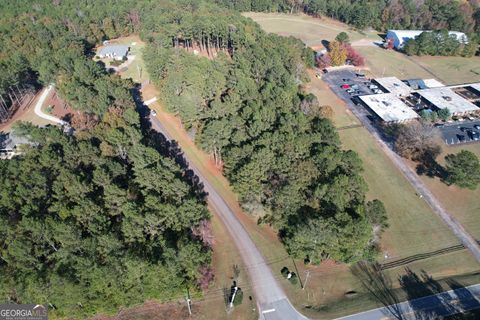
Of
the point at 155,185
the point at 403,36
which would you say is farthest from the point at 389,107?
the point at 155,185

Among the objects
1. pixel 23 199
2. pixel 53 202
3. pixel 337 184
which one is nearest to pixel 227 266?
pixel 337 184

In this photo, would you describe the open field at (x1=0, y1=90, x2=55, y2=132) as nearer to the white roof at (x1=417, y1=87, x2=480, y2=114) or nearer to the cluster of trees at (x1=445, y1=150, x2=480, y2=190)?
the cluster of trees at (x1=445, y1=150, x2=480, y2=190)

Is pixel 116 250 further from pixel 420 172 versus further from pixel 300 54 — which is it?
pixel 300 54

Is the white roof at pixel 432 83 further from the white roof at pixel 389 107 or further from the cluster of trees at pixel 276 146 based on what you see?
the cluster of trees at pixel 276 146

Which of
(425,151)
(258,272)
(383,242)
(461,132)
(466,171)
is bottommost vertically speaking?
(383,242)

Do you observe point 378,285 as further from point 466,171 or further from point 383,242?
point 466,171

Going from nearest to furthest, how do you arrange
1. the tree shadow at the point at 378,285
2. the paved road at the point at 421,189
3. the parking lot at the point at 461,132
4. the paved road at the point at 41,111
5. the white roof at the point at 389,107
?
the tree shadow at the point at 378,285
the paved road at the point at 421,189
the paved road at the point at 41,111
the parking lot at the point at 461,132
the white roof at the point at 389,107

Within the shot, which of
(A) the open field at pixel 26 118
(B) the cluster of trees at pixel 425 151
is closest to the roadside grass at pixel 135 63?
(A) the open field at pixel 26 118
